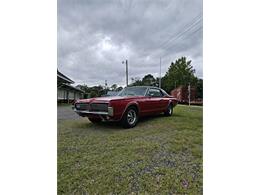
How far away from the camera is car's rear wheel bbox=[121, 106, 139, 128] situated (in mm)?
2832

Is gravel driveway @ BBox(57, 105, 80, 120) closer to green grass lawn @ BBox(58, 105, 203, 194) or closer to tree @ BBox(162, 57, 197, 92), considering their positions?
green grass lawn @ BBox(58, 105, 203, 194)

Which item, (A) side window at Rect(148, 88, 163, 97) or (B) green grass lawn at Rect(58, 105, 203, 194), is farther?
(A) side window at Rect(148, 88, 163, 97)

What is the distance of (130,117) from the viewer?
9.70 ft

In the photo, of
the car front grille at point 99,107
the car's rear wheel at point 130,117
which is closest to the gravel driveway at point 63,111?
the car front grille at point 99,107

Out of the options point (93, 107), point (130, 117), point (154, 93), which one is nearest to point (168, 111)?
point (154, 93)

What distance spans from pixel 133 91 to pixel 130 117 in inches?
24.3

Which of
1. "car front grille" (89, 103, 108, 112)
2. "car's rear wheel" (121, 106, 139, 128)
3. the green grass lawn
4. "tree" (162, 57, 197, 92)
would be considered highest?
"tree" (162, 57, 197, 92)

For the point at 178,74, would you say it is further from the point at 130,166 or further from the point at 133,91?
the point at 130,166

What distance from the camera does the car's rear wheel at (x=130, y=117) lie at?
283 cm

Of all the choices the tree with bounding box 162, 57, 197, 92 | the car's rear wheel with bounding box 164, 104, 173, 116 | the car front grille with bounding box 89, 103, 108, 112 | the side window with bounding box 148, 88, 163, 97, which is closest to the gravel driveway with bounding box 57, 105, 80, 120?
the car front grille with bounding box 89, 103, 108, 112
